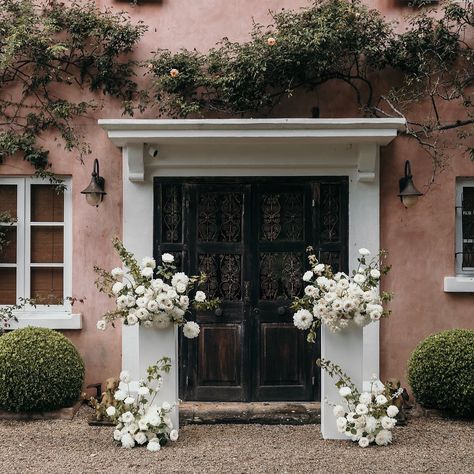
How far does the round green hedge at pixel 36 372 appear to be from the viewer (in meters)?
6.80

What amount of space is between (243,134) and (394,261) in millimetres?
2257

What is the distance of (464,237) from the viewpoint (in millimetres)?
7805

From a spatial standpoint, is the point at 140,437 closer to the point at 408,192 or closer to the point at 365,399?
the point at 365,399

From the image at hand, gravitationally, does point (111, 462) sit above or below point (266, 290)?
below

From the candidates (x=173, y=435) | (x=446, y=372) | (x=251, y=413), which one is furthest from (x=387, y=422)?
(x=173, y=435)

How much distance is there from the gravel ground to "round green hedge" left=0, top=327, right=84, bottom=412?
240 millimetres

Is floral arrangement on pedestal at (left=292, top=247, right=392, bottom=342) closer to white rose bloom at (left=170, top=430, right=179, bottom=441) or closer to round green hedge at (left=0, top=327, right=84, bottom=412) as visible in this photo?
white rose bloom at (left=170, top=430, right=179, bottom=441)

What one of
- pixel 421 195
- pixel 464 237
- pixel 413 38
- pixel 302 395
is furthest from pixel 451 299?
pixel 413 38

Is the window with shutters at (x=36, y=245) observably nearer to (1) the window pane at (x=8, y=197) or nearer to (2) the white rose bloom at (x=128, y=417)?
(1) the window pane at (x=8, y=197)

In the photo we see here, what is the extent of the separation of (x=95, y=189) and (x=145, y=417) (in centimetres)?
264

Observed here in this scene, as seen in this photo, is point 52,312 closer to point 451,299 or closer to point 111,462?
point 111,462

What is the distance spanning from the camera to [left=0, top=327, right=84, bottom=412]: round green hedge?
680 cm

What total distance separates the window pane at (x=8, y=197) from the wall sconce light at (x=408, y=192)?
4397mm

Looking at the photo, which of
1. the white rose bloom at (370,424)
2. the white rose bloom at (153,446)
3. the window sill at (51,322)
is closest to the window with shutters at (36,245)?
Result: the window sill at (51,322)
